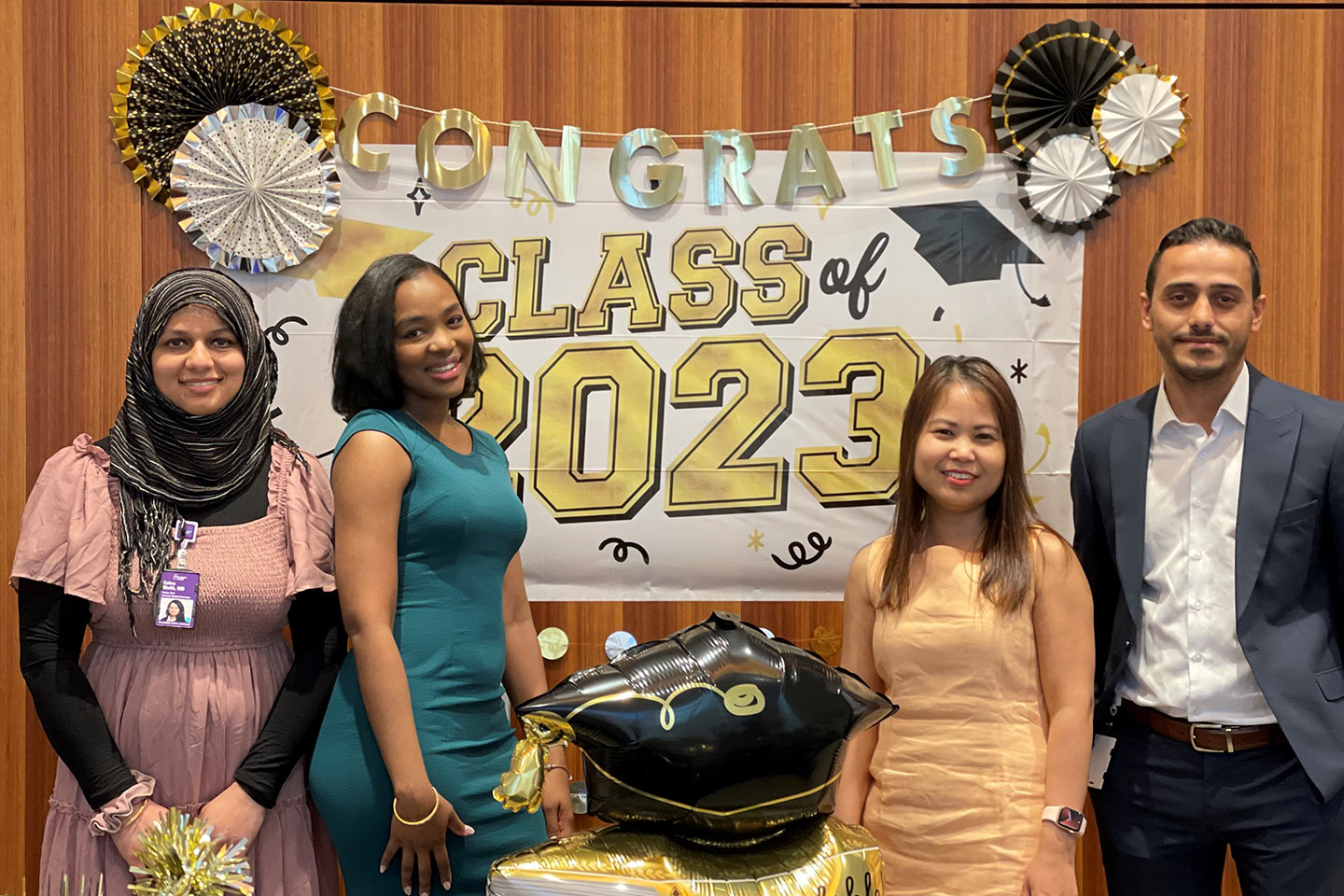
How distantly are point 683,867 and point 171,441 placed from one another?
1.15 meters

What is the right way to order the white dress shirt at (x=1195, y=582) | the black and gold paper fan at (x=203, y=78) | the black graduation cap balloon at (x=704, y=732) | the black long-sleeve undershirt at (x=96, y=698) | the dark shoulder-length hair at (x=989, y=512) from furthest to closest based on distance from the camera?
the black and gold paper fan at (x=203, y=78) → the white dress shirt at (x=1195, y=582) → the dark shoulder-length hair at (x=989, y=512) → the black long-sleeve undershirt at (x=96, y=698) → the black graduation cap balloon at (x=704, y=732)

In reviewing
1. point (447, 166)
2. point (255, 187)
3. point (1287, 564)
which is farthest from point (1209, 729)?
point (255, 187)

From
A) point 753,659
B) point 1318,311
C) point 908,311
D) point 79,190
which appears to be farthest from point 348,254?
point 1318,311

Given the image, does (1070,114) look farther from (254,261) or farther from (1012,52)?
(254,261)

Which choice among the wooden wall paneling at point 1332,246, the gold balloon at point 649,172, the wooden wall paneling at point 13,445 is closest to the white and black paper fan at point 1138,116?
the wooden wall paneling at point 1332,246

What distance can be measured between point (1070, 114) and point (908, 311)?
0.59m

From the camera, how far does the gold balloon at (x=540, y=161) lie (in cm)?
273

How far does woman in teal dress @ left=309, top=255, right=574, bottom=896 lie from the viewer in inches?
66.0

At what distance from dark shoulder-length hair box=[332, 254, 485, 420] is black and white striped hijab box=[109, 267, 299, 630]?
0.21 meters

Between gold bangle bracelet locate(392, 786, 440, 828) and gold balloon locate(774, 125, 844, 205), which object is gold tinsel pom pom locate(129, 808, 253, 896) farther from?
gold balloon locate(774, 125, 844, 205)

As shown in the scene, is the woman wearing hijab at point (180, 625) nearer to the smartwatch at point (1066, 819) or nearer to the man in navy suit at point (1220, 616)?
the smartwatch at point (1066, 819)

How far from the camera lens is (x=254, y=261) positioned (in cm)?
271

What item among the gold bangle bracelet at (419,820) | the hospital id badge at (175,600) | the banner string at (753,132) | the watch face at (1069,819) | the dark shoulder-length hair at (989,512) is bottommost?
the watch face at (1069,819)

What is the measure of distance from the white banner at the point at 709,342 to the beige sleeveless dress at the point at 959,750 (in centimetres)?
90
